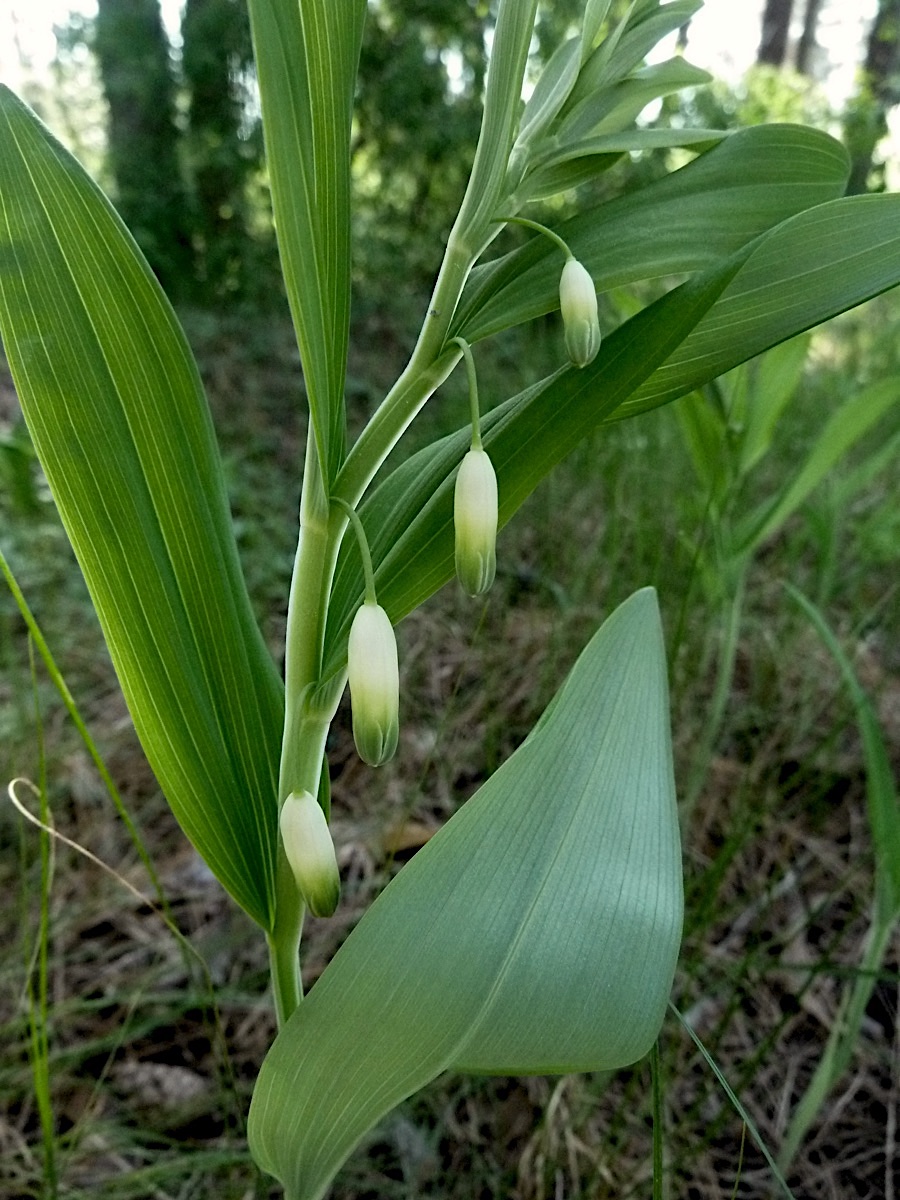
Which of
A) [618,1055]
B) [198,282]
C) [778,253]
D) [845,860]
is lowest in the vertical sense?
[845,860]

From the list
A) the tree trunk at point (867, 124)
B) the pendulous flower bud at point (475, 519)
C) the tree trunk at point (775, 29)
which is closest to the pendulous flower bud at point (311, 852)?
the pendulous flower bud at point (475, 519)

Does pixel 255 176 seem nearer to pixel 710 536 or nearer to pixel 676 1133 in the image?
pixel 710 536

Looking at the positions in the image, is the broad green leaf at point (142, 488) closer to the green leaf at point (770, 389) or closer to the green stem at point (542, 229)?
the green stem at point (542, 229)

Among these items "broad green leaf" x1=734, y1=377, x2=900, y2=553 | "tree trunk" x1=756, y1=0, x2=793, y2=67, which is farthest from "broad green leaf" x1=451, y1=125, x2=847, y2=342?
"tree trunk" x1=756, y1=0, x2=793, y2=67

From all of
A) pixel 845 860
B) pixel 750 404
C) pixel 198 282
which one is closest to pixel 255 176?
pixel 198 282

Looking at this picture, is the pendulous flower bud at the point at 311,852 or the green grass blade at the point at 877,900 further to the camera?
the green grass blade at the point at 877,900

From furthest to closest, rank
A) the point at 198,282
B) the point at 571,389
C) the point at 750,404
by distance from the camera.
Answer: the point at 198,282 < the point at 750,404 < the point at 571,389

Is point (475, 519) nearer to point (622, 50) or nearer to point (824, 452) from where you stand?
point (622, 50)
